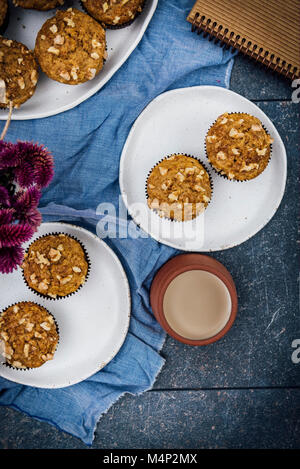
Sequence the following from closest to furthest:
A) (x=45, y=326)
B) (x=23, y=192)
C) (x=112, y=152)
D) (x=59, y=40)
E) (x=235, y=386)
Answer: (x=23, y=192) < (x=59, y=40) < (x=45, y=326) < (x=112, y=152) < (x=235, y=386)

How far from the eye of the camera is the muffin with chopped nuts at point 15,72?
1.27 m

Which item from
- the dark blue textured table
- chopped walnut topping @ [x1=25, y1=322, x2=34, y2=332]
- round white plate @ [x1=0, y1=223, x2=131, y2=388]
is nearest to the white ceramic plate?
round white plate @ [x1=0, y1=223, x2=131, y2=388]

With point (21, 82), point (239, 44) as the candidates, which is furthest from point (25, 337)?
point (239, 44)

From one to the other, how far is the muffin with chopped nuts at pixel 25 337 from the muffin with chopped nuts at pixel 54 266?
91 mm

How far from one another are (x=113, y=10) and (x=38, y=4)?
251 millimetres

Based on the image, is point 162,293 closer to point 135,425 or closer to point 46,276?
point 46,276

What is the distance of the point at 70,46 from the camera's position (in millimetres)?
1271

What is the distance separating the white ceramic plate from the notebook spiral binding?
0.57 feet

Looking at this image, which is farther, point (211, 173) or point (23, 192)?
point (211, 173)

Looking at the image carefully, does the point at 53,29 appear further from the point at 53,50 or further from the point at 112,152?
the point at 112,152

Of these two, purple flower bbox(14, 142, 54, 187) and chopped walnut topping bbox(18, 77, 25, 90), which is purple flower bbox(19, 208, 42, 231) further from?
chopped walnut topping bbox(18, 77, 25, 90)

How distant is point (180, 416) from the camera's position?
5.32ft

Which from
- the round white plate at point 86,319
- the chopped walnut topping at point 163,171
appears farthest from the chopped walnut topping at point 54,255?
the chopped walnut topping at point 163,171
